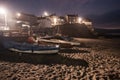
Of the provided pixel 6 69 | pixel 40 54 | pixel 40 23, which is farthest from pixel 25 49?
pixel 40 23

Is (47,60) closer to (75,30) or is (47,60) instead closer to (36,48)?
(36,48)

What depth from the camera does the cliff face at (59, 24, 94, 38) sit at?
52453 mm

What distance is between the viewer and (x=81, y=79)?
1058 centimetres

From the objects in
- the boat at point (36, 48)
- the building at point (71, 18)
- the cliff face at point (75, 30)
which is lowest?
the boat at point (36, 48)

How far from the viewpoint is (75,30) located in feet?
178

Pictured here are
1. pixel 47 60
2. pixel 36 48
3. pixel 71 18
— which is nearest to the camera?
pixel 47 60

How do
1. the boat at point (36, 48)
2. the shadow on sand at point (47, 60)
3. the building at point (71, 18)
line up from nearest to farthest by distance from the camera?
1. the shadow on sand at point (47, 60)
2. the boat at point (36, 48)
3. the building at point (71, 18)

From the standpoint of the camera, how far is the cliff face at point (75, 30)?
52.5 meters

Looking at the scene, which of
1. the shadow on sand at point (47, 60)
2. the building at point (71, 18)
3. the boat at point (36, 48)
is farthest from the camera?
the building at point (71, 18)

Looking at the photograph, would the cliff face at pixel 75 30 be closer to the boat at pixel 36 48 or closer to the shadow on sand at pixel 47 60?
the boat at pixel 36 48

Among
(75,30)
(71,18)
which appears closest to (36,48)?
(75,30)

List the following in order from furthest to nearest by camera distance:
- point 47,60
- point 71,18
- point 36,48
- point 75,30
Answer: point 71,18 < point 75,30 < point 36,48 < point 47,60

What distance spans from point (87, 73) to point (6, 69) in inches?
255

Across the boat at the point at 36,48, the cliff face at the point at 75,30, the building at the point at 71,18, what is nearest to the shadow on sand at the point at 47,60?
the boat at the point at 36,48
